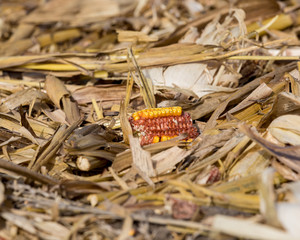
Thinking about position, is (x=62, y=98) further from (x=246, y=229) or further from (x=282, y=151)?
(x=246, y=229)

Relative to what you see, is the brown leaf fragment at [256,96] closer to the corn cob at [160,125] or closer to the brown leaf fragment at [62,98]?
the corn cob at [160,125]

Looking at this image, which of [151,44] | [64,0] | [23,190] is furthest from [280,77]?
[64,0]

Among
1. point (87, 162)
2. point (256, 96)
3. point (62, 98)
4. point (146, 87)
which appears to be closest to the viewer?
point (87, 162)

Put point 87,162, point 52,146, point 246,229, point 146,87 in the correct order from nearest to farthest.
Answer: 1. point 246,229
2. point 87,162
3. point 52,146
4. point 146,87

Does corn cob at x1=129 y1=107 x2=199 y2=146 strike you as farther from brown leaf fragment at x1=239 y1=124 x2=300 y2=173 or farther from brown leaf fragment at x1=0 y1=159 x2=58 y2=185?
brown leaf fragment at x1=0 y1=159 x2=58 y2=185

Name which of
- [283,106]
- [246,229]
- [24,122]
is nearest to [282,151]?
[283,106]

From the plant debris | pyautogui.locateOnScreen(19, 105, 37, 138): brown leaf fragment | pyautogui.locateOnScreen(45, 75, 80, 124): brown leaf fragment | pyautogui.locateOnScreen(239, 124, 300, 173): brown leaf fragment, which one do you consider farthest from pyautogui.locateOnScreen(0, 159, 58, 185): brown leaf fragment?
Result: pyautogui.locateOnScreen(239, 124, 300, 173): brown leaf fragment
